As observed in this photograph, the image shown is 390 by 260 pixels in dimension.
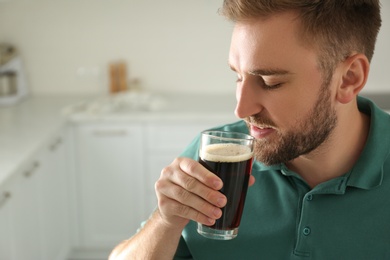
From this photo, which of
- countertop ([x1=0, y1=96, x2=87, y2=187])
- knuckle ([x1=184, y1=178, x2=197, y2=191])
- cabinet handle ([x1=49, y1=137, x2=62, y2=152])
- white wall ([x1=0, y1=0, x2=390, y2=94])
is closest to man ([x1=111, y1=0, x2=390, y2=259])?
knuckle ([x1=184, y1=178, x2=197, y2=191])

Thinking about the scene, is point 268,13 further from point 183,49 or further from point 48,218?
point 183,49

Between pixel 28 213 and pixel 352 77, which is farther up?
pixel 352 77

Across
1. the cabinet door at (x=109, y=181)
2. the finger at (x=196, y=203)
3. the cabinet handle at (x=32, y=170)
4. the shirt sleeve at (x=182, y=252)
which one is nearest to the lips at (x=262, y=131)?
the finger at (x=196, y=203)

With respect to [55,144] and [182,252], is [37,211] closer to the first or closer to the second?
[55,144]

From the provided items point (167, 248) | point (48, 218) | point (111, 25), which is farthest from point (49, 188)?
point (167, 248)

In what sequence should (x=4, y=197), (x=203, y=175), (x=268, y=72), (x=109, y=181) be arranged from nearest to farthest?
(x=203, y=175)
(x=268, y=72)
(x=4, y=197)
(x=109, y=181)

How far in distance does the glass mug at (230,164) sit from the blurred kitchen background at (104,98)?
179 centimetres

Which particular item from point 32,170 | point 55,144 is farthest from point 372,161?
point 55,144

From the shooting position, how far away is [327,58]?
1.34m

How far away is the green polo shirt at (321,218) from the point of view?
1.38 meters

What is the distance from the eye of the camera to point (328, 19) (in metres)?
1.33

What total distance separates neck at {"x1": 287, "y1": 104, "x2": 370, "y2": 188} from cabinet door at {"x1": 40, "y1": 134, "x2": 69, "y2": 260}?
6.07ft

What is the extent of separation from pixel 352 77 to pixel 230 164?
1.35 ft

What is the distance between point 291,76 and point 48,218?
2126mm
